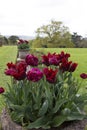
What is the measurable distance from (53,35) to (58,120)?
113 ft

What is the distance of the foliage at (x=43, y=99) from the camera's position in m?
2.51

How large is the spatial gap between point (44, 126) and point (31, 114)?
181 millimetres

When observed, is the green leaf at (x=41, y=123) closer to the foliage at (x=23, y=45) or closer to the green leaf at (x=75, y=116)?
the green leaf at (x=75, y=116)

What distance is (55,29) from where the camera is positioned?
121 feet

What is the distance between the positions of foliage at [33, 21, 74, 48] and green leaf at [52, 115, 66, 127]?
3320 centimetres

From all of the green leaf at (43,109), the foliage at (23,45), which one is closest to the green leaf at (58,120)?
the green leaf at (43,109)

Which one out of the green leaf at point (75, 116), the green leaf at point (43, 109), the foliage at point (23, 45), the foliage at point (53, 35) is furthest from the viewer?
the foliage at point (53, 35)

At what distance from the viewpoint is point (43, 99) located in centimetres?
263

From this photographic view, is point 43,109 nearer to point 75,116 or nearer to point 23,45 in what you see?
point 75,116

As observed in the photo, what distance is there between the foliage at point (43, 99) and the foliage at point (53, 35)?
108ft

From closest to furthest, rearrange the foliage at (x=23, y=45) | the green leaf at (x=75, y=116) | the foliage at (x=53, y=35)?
the green leaf at (x=75, y=116), the foliage at (x=23, y=45), the foliage at (x=53, y=35)

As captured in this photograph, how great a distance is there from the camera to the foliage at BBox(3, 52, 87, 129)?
8.22ft

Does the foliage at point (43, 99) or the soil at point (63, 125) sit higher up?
the foliage at point (43, 99)

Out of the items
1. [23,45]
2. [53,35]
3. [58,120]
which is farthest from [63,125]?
[53,35]
